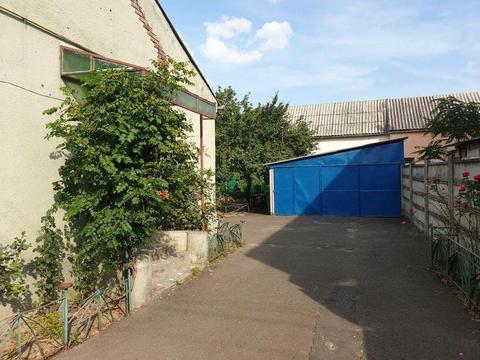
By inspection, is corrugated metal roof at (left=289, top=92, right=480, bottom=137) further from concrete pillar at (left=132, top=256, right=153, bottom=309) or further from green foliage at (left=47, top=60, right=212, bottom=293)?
concrete pillar at (left=132, top=256, right=153, bottom=309)

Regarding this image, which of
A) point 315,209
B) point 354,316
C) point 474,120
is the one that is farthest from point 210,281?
point 315,209

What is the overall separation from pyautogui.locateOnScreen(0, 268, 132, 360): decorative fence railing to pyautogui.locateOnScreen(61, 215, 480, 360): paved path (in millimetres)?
238

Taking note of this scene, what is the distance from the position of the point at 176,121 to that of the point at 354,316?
367 cm

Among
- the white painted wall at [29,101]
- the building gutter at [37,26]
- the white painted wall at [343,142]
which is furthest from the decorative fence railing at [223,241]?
the white painted wall at [343,142]

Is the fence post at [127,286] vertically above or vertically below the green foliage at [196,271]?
above

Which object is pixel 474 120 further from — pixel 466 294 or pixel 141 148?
pixel 141 148

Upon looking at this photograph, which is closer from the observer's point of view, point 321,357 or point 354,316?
point 321,357

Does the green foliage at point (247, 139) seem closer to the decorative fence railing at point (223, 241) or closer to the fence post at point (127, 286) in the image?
the decorative fence railing at point (223, 241)

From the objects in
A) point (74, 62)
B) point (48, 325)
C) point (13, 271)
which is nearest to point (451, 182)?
point (74, 62)

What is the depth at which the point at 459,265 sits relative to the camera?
6.18m

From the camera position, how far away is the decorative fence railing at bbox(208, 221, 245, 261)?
30.1 ft

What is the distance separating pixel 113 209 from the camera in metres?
5.52

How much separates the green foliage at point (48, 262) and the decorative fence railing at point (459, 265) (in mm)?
5618

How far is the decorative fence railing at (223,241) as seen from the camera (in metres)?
9.17
